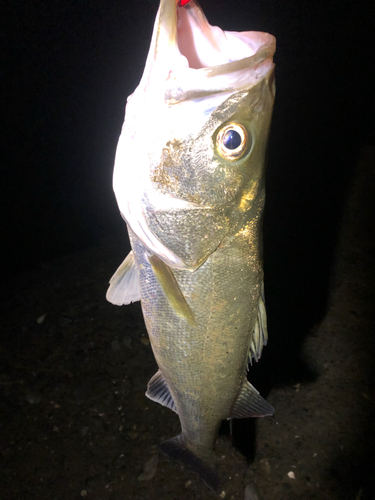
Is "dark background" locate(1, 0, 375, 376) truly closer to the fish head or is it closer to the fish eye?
the fish head

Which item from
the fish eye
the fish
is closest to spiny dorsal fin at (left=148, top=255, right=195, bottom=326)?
the fish

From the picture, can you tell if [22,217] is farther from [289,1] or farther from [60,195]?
[289,1]

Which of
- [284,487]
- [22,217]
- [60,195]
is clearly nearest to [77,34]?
[60,195]

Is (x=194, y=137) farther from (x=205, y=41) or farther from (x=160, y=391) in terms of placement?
(x=160, y=391)

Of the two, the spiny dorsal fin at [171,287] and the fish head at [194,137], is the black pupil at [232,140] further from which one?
the spiny dorsal fin at [171,287]

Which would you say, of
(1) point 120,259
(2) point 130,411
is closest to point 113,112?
(1) point 120,259
